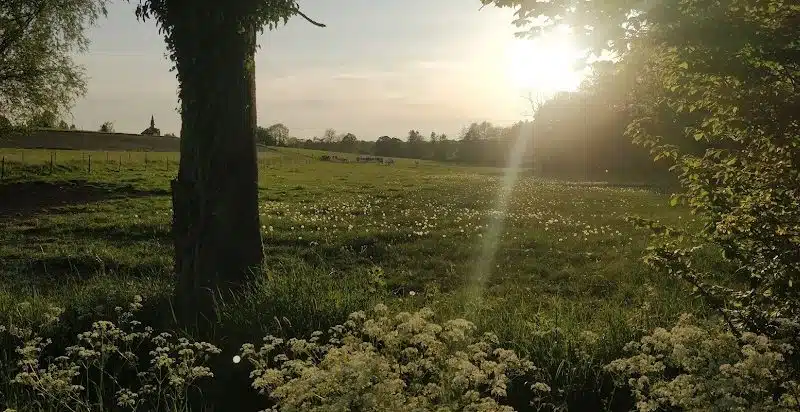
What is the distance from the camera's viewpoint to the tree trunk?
7.15m

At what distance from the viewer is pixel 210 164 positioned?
722 centimetres

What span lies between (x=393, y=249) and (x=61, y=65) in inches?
968

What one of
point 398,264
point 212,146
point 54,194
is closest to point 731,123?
point 212,146

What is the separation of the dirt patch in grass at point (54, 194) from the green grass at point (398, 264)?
0.51 m

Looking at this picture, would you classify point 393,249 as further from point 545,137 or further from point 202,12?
point 545,137

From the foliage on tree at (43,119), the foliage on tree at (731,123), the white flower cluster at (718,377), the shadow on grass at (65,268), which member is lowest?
the shadow on grass at (65,268)

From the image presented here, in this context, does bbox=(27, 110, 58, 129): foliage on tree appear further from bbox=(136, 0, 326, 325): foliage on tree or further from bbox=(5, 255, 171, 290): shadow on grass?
bbox=(136, 0, 326, 325): foliage on tree

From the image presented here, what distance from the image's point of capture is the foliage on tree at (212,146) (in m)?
7.14

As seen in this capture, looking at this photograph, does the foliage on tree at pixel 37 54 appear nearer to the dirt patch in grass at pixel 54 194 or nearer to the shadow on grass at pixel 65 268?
the dirt patch in grass at pixel 54 194

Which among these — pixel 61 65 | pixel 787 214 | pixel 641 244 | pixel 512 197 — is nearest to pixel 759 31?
pixel 787 214

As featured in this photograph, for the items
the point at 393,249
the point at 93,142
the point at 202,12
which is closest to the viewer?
the point at 202,12

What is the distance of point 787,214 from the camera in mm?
4379

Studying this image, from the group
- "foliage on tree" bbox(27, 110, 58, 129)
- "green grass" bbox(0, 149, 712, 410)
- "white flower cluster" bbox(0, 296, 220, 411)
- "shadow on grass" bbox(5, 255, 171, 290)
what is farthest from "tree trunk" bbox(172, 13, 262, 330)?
"foliage on tree" bbox(27, 110, 58, 129)

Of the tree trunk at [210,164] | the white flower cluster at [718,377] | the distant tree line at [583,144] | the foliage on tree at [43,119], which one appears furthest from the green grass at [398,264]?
the distant tree line at [583,144]
